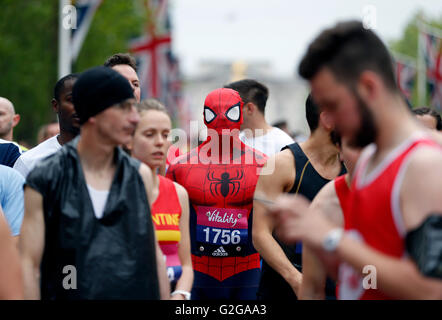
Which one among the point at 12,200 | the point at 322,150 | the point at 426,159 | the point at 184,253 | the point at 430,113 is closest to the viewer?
→ the point at 426,159

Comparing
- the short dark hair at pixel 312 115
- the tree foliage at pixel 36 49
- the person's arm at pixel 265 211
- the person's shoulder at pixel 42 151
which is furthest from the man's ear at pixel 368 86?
the tree foliage at pixel 36 49

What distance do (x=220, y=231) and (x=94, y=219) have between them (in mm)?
2559

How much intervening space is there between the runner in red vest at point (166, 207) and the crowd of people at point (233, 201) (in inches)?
0.4

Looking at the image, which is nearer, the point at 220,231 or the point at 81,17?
the point at 220,231

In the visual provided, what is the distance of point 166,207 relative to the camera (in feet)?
16.3

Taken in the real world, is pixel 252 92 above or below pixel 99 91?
below

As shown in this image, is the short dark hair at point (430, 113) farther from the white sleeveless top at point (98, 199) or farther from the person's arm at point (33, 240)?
the person's arm at point (33, 240)

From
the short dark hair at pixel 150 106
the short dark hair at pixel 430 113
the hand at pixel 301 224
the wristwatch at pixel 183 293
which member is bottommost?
the wristwatch at pixel 183 293

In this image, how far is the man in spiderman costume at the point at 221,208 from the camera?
21.1 feet

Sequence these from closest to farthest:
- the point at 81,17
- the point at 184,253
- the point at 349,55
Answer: the point at 349,55 < the point at 184,253 < the point at 81,17

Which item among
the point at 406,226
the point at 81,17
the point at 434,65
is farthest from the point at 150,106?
the point at 434,65

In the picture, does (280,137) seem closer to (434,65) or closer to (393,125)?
(393,125)

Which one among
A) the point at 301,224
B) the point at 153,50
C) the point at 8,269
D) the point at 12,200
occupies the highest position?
the point at 301,224
